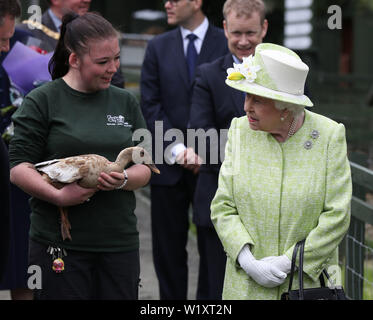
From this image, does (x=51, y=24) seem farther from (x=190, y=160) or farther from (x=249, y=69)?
(x=249, y=69)

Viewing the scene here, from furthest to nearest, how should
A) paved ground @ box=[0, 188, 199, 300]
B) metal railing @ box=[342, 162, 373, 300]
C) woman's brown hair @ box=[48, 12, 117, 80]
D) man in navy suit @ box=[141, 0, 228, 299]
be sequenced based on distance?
paved ground @ box=[0, 188, 199, 300]
man in navy suit @ box=[141, 0, 228, 299]
metal railing @ box=[342, 162, 373, 300]
woman's brown hair @ box=[48, 12, 117, 80]

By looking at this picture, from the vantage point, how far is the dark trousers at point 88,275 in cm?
403

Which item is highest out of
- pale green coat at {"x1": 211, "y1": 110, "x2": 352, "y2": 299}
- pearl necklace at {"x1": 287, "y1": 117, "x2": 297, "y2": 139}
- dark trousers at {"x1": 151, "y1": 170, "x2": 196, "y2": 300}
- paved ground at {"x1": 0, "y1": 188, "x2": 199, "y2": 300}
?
pearl necklace at {"x1": 287, "y1": 117, "x2": 297, "y2": 139}

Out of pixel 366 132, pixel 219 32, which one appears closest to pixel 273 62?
pixel 219 32

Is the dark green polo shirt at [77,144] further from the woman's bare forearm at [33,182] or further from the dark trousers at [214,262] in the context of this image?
the dark trousers at [214,262]

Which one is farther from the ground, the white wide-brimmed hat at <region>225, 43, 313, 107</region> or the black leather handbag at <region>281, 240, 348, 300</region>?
the white wide-brimmed hat at <region>225, 43, 313, 107</region>

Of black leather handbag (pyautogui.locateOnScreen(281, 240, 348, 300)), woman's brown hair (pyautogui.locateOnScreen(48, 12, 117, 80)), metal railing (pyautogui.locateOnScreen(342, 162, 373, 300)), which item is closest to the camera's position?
black leather handbag (pyautogui.locateOnScreen(281, 240, 348, 300))

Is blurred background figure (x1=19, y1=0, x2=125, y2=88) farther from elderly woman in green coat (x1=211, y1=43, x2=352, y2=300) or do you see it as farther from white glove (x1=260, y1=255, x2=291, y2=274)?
white glove (x1=260, y1=255, x2=291, y2=274)

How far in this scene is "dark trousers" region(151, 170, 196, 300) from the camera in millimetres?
6039

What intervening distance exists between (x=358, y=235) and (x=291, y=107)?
1938mm

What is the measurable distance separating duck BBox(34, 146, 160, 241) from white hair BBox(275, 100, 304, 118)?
0.75m

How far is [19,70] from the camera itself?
512cm

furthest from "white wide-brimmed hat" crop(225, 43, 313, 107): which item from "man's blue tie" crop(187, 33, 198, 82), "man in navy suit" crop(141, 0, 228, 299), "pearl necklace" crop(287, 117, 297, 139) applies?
"man's blue tie" crop(187, 33, 198, 82)
